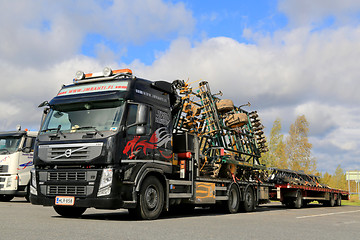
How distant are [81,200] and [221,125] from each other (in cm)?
673

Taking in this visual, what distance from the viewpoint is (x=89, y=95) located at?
9828 millimetres

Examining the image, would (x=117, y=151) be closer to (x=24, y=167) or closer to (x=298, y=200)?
(x=24, y=167)

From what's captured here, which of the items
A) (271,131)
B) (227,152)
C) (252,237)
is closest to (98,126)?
(252,237)

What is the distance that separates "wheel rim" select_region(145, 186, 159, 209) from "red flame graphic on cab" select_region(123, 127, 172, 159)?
925mm

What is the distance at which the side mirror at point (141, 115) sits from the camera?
914 centimetres

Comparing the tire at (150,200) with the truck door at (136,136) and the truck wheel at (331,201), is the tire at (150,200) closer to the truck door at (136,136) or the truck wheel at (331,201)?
the truck door at (136,136)

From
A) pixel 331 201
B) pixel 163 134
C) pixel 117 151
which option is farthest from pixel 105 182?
pixel 331 201

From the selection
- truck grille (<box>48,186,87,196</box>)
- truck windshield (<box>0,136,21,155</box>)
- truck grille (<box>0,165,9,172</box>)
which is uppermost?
truck windshield (<box>0,136,21,155</box>)

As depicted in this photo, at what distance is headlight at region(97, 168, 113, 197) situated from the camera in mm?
8734

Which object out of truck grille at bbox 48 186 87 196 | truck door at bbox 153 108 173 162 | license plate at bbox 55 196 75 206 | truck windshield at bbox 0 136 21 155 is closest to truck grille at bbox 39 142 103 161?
truck grille at bbox 48 186 87 196

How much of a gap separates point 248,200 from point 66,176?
823cm

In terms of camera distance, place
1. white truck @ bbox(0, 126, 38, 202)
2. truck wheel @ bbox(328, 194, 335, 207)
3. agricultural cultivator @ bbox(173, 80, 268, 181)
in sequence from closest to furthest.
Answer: agricultural cultivator @ bbox(173, 80, 268, 181), white truck @ bbox(0, 126, 38, 202), truck wheel @ bbox(328, 194, 335, 207)

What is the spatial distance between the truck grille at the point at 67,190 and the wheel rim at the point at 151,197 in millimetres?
1516

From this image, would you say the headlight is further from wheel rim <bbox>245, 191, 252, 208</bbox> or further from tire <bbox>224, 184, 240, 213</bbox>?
wheel rim <bbox>245, 191, 252, 208</bbox>
